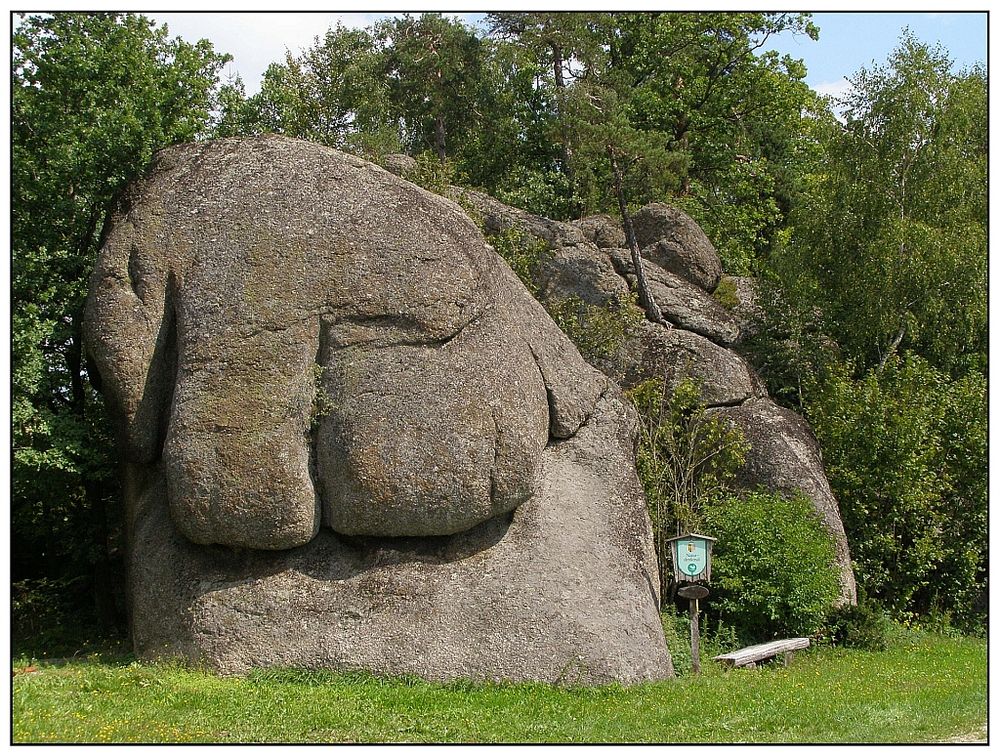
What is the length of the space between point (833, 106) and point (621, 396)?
13.7 metres

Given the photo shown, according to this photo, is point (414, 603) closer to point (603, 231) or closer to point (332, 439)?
point (332, 439)

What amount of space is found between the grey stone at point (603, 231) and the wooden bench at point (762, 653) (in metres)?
10.5

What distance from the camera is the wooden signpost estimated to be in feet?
52.2

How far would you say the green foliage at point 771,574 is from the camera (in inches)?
719

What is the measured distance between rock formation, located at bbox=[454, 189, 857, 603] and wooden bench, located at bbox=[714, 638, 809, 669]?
8.23ft

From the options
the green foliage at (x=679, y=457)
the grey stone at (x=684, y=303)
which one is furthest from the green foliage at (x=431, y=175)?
the green foliage at (x=679, y=457)

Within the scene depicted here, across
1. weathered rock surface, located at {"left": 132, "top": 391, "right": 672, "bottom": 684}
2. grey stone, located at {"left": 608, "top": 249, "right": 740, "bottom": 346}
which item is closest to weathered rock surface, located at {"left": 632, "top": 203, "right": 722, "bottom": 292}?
grey stone, located at {"left": 608, "top": 249, "right": 740, "bottom": 346}

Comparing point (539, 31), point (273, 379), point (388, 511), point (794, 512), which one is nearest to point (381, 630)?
point (388, 511)

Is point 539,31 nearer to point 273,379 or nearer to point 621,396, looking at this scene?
point 621,396

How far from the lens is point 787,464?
67.6 feet

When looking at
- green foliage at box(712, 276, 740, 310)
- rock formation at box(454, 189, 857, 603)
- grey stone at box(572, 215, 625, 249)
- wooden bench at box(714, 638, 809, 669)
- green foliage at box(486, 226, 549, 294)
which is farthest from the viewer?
green foliage at box(712, 276, 740, 310)

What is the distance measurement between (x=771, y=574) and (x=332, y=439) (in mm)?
8205

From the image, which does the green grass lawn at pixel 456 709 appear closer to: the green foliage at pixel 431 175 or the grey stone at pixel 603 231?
the green foliage at pixel 431 175

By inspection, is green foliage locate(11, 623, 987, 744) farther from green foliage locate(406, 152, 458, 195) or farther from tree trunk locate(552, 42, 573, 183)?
tree trunk locate(552, 42, 573, 183)
